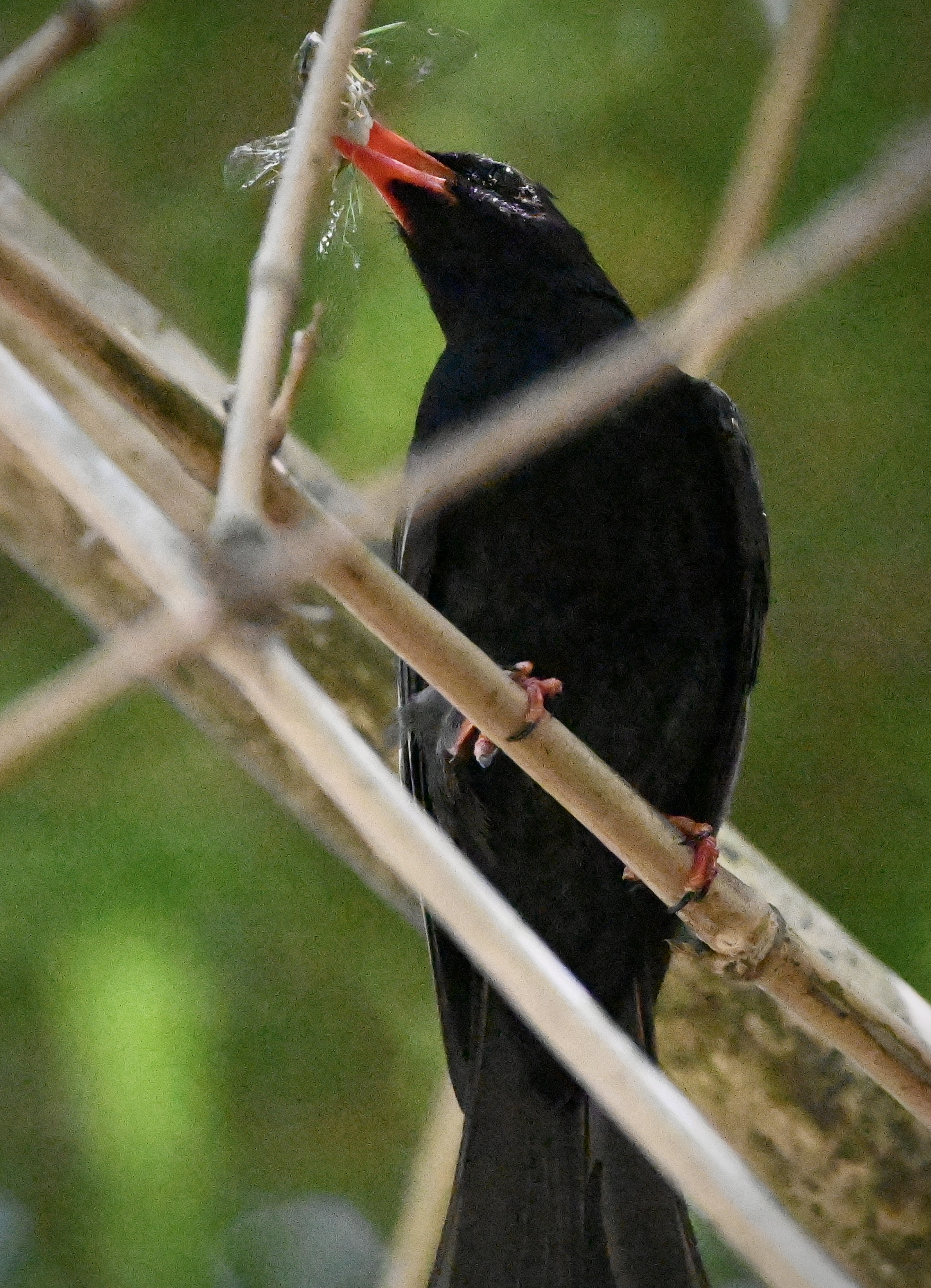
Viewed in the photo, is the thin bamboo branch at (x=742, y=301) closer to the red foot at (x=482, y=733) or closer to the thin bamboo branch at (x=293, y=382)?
the thin bamboo branch at (x=293, y=382)

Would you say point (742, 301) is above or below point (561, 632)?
below

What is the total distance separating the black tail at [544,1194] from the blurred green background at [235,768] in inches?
30.4

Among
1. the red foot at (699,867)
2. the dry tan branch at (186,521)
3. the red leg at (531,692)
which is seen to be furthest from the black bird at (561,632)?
the red foot at (699,867)

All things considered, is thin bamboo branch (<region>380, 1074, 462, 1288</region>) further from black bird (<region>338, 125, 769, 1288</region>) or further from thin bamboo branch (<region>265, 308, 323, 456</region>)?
thin bamboo branch (<region>265, 308, 323, 456</region>)

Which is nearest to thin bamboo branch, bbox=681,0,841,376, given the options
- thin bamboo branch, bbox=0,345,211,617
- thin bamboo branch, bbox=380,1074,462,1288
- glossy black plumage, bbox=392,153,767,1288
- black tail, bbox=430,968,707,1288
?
glossy black plumage, bbox=392,153,767,1288

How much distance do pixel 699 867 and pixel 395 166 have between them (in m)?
1.31

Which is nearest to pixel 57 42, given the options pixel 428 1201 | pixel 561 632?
pixel 561 632

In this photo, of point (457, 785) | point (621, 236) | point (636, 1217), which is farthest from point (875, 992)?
point (621, 236)

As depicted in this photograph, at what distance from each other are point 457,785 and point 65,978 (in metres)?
0.97

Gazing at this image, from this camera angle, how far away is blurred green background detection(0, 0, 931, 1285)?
338 cm

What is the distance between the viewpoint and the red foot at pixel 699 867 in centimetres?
215

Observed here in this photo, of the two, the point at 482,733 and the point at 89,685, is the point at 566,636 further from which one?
the point at 89,685

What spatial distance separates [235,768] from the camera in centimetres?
376

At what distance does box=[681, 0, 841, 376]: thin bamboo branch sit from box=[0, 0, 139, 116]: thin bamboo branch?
801 mm
